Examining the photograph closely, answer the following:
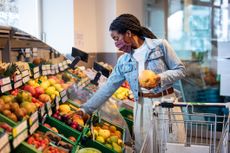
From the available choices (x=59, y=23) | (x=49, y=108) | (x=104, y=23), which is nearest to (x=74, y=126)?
(x=49, y=108)

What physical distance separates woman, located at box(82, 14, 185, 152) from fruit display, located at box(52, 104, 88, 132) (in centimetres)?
10

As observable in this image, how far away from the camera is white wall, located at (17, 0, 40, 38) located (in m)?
4.02

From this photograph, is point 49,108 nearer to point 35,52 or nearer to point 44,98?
point 44,98

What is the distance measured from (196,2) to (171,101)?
339 centimetres

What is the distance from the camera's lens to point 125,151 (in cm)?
210

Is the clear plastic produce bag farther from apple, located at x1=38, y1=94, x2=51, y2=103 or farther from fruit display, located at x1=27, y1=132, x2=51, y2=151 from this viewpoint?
fruit display, located at x1=27, y1=132, x2=51, y2=151

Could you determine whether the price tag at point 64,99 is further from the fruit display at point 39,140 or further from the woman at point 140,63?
the fruit display at point 39,140

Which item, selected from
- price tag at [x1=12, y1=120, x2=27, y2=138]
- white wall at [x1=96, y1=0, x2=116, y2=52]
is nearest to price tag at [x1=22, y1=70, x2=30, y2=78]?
price tag at [x1=12, y1=120, x2=27, y2=138]

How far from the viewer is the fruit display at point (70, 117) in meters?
2.01

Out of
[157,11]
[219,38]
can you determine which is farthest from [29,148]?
[157,11]

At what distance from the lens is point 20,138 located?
146 cm

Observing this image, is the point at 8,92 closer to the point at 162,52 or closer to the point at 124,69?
the point at 124,69

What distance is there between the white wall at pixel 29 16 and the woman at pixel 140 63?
6.86ft

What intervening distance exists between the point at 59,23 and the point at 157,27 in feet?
5.45
